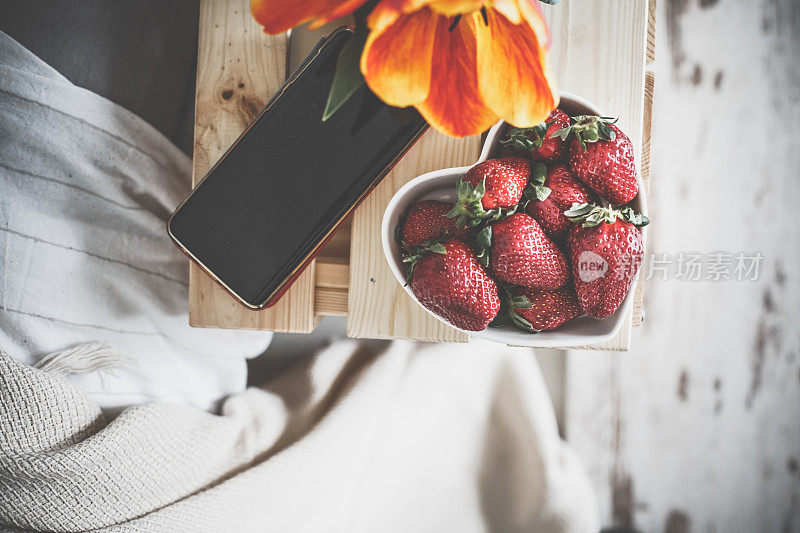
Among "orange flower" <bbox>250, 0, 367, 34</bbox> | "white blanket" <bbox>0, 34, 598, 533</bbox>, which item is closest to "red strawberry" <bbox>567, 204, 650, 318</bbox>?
"orange flower" <bbox>250, 0, 367, 34</bbox>

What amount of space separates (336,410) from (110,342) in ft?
1.00

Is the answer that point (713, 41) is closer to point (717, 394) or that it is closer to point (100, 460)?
point (717, 394)

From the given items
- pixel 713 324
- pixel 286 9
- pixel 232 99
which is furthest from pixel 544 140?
pixel 713 324

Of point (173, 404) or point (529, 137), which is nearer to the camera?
point (529, 137)

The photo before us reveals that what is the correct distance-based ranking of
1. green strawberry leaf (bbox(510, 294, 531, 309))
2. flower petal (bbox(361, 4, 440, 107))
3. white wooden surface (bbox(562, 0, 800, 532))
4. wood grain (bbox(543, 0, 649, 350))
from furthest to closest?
1. white wooden surface (bbox(562, 0, 800, 532))
2. wood grain (bbox(543, 0, 649, 350))
3. green strawberry leaf (bbox(510, 294, 531, 309))
4. flower petal (bbox(361, 4, 440, 107))

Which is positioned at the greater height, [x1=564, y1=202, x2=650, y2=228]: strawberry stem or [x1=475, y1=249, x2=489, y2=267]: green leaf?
[x1=564, y1=202, x2=650, y2=228]: strawberry stem

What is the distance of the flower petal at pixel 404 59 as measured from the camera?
0.32 metres

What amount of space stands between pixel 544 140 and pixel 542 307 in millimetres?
142

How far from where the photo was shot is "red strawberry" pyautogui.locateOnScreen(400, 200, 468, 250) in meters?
0.44

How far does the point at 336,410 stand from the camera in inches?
28.0

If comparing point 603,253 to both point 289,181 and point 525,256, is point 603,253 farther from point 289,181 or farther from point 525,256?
point 289,181

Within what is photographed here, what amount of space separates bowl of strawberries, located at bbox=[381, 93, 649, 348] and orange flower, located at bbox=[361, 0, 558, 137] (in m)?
0.07

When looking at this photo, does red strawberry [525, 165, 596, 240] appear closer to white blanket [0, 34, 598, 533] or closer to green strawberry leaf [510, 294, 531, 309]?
green strawberry leaf [510, 294, 531, 309]

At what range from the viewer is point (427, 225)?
0.45m
